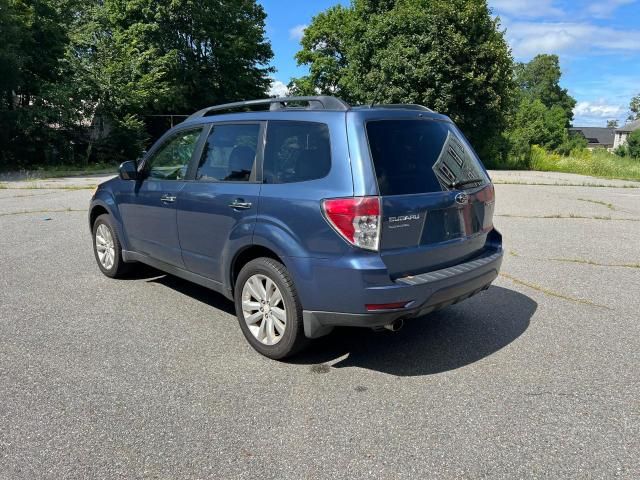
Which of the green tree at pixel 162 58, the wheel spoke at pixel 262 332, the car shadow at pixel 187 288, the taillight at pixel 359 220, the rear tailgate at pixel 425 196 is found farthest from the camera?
the green tree at pixel 162 58

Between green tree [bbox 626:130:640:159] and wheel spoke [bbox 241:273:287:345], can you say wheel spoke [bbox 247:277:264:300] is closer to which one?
wheel spoke [bbox 241:273:287:345]

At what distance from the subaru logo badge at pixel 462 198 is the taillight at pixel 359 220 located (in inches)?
31.7

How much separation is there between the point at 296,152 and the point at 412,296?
1.32 metres

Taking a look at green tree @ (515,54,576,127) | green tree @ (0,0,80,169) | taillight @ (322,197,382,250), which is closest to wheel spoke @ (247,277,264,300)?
taillight @ (322,197,382,250)

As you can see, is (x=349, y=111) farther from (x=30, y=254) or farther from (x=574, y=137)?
(x=574, y=137)

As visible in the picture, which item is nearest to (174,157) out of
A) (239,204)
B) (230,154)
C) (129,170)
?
(129,170)

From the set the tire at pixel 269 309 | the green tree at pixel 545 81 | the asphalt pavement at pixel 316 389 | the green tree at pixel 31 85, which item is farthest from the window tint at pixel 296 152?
the green tree at pixel 545 81

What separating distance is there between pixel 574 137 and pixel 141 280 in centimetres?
8513

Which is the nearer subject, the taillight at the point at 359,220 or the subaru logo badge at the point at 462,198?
the taillight at the point at 359,220

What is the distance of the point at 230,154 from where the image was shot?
4289mm

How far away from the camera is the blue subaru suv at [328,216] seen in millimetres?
3332

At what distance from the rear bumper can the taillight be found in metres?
0.31

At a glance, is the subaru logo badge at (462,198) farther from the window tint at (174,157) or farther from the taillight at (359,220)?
the window tint at (174,157)

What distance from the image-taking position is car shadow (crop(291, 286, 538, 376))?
12.6 feet
